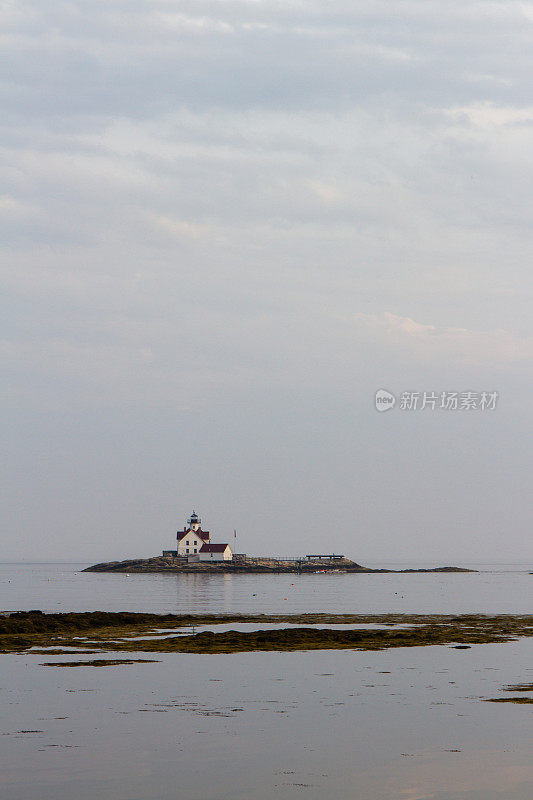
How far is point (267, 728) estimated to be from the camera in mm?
24594

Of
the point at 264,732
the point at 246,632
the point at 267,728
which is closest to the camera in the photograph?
the point at 264,732

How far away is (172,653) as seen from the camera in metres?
40.8

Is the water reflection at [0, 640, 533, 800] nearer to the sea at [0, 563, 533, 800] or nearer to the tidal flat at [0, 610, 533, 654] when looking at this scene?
the sea at [0, 563, 533, 800]

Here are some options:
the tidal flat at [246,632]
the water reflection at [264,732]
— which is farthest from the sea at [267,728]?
the tidal flat at [246,632]

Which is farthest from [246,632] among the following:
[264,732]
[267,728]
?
[264,732]

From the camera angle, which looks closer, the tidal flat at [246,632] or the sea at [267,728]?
the sea at [267,728]

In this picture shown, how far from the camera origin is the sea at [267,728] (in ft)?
61.9

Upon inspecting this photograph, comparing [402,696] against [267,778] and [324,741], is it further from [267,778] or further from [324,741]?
[267,778]

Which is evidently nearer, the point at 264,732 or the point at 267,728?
the point at 264,732

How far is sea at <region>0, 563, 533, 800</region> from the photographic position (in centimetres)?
1886

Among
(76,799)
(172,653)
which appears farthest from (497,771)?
(172,653)

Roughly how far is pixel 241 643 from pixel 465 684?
14.8 m

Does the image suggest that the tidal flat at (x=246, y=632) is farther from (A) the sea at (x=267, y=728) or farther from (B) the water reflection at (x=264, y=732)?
(B) the water reflection at (x=264, y=732)

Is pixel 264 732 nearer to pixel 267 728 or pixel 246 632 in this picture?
pixel 267 728
